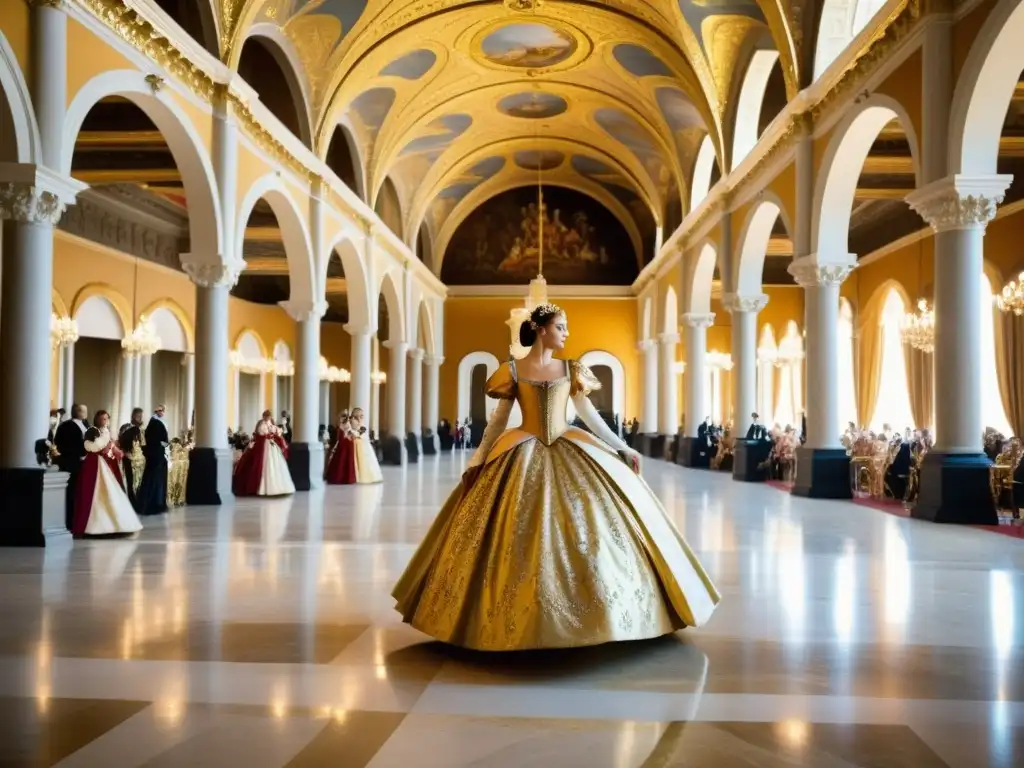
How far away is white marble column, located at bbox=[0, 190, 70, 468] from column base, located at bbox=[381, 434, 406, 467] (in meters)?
15.2

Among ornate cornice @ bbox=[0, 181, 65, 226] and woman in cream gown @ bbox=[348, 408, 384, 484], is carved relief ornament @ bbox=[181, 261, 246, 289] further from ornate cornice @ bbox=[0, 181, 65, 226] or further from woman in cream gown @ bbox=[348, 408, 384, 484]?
woman in cream gown @ bbox=[348, 408, 384, 484]

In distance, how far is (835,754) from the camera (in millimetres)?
3055

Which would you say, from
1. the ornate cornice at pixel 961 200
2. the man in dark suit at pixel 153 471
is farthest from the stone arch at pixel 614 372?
the ornate cornice at pixel 961 200

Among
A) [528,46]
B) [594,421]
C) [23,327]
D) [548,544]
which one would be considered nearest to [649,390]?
[528,46]

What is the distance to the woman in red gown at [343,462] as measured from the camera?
53.3 ft

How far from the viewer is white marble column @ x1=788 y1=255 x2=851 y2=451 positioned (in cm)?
1308

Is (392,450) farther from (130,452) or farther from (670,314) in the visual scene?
(130,452)

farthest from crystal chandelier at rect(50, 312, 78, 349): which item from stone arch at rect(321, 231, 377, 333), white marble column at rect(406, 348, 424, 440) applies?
white marble column at rect(406, 348, 424, 440)

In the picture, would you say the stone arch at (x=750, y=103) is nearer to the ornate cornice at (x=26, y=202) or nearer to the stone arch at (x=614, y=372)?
the ornate cornice at (x=26, y=202)

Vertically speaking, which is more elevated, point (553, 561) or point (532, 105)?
point (532, 105)

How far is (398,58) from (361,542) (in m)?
12.4

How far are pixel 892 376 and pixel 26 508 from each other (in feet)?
64.6

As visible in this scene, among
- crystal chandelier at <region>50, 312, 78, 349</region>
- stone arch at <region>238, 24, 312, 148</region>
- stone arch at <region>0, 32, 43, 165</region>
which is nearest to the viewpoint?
stone arch at <region>0, 32, 43, 165</region>

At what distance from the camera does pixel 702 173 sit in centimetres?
2161
